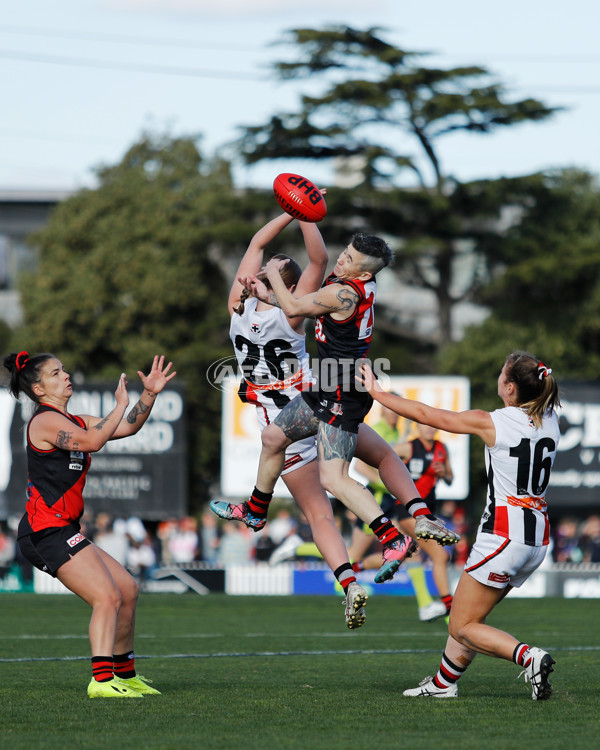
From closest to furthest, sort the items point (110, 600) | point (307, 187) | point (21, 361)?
point (110, 600)
point (21, 361)
point (307, 187)

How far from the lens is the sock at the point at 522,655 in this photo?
22.7ft

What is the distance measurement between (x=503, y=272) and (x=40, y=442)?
28.8 m

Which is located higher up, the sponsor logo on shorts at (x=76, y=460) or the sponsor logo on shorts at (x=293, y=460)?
the sponsor logo on shorts at (x=76, y=460)

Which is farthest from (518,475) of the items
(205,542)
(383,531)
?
(205,542)

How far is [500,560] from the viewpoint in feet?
23.0

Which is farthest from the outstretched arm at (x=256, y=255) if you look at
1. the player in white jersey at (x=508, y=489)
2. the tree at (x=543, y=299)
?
the tree at (x=543, y=299)

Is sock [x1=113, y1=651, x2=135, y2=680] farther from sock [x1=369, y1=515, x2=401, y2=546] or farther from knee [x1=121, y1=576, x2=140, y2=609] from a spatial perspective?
sock [x1=369, y1=515, x2=401, y2=546]

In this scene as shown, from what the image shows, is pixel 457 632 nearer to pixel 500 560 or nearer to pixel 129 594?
pixel 500 560

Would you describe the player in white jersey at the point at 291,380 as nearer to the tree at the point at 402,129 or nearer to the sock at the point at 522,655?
the sock at the point at 522,655

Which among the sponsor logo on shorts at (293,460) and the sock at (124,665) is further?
the sponsor logo on shorts at (293,460)

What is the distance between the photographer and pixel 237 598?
19703mm

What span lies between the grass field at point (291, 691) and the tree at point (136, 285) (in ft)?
73.0

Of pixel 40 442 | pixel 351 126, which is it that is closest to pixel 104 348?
pixel 351 126

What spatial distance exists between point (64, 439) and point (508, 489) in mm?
2838
